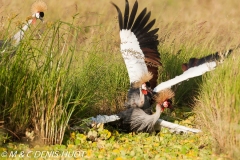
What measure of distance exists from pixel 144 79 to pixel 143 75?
143 millimetres

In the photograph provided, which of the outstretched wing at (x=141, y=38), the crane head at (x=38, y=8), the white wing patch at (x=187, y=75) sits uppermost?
the crane head at (x=38, y=8)

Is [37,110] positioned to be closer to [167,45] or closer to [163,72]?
[163,72]

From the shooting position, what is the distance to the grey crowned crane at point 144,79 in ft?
22.7

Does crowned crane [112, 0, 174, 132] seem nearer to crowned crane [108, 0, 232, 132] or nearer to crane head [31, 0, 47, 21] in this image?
crowned crane [108, 0, 232, 132]

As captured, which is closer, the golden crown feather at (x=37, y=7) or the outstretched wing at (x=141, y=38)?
the outstretched wing at (x=141, y=38)

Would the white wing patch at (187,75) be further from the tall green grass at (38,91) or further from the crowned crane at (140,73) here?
the tall green grass at (38,91)

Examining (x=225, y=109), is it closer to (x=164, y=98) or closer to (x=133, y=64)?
(x=164, y=98)

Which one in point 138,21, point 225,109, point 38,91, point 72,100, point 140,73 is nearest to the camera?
point 225,109

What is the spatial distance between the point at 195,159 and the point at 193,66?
235 centimetres

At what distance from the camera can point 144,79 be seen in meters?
7.14

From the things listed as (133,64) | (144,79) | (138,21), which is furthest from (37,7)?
(144,79)

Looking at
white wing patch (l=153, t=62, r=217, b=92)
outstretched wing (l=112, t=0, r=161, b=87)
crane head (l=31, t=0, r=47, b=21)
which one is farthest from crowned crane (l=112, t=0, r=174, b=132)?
crane head (l=31, t=0, r=47, b=21)

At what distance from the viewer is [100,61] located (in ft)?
22.9

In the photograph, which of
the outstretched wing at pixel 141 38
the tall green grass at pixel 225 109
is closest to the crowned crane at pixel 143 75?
the outstretched wing at pixel 141 38
